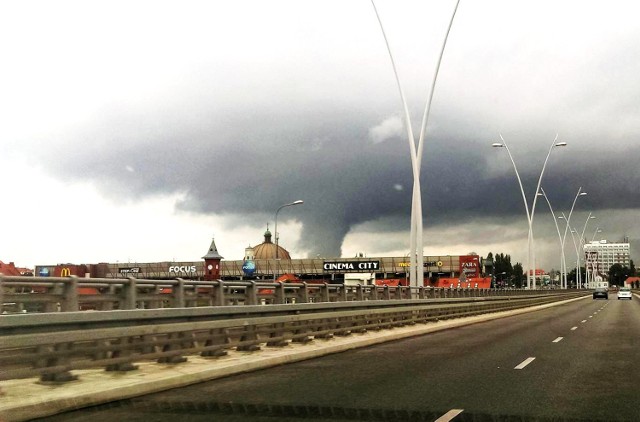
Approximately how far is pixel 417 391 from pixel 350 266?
118789 mm

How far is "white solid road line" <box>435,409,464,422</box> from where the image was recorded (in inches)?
291

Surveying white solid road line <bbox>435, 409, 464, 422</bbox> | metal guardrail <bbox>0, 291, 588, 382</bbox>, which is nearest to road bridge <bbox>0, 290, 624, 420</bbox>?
metal guardrail <bbox>0, 291, 588, 382</bbox>

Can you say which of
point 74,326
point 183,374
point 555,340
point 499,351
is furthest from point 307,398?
A: point 555,340

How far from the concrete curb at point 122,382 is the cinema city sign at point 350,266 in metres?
113

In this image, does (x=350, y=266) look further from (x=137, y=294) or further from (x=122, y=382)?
(x=122, y=382)

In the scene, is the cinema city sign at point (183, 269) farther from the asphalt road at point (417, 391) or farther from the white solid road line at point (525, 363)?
the white solid road line at point (525, 363)

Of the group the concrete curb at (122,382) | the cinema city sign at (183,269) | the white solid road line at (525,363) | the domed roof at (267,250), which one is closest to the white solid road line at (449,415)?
the concrete curb at (122,382)

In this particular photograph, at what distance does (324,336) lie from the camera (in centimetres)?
1703

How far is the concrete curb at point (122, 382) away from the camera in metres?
7.69

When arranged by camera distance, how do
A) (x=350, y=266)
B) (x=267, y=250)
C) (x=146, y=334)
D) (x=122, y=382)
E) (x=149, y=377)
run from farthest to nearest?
(x=267, y=250) < (x=350, y=266) < (x=146, y=334) < (x=149, y=377) < (x=122, y=382)

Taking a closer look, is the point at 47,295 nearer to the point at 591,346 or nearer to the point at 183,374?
the point at 183,374

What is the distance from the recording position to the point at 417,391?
30.6 ft

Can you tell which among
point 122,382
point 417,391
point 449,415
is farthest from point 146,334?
point 449,415

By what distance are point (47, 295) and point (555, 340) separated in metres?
14.7
